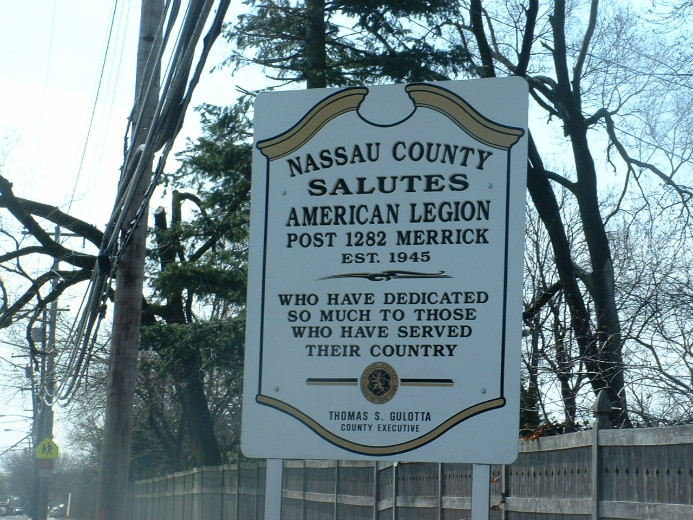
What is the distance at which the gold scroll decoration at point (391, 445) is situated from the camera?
4.04 metres

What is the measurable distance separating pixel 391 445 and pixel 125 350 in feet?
23.5

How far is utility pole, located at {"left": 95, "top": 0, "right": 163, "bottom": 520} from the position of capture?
407 inches

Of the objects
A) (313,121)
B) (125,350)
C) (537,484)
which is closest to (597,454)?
(537,484)

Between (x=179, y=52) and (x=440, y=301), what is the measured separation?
4152mm

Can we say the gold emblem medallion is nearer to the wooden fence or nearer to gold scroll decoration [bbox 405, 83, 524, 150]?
gold scroll decoration [bbox 405, 83, 524, 150]

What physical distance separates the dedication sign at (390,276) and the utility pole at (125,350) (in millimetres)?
6141

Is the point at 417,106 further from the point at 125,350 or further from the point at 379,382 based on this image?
the point at 125,350

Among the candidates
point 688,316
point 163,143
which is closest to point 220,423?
point 688,316

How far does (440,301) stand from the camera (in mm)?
4121

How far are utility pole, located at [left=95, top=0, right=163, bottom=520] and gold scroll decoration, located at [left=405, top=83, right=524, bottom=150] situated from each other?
20.8ft

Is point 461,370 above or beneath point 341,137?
beneath

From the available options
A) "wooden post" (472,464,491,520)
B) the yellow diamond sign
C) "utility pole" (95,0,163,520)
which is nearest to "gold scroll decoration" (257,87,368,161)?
"wooden post" (472,464,491,520)

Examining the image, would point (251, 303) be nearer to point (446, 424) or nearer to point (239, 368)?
point (446, 424)

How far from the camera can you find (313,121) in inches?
175
